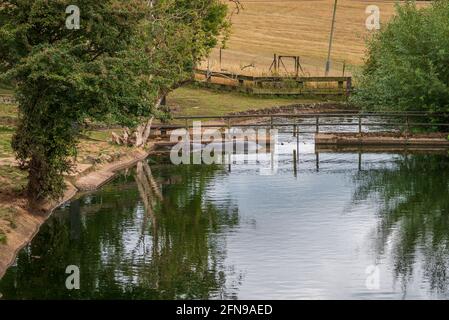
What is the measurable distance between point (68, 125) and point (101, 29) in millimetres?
3413

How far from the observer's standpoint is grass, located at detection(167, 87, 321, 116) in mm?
67312

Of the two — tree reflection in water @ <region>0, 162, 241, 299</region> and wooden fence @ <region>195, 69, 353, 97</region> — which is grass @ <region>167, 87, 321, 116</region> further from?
tree reflection in water @ <region>0, 162, 241, 299</region>

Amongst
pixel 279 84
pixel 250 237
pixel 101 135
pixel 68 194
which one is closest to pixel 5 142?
pixel 68 194

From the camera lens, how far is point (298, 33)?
365 ft

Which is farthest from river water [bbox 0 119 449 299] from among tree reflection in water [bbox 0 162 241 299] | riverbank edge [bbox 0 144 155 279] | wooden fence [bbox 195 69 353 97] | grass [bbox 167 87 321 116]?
wooden fence [bbox 195 69 353 97]

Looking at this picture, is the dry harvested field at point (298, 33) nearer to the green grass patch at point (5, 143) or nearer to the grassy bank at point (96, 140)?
the grassy bank at point (96, 140)

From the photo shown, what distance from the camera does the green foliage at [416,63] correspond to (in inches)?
2295

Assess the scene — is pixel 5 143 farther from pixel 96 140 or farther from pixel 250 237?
pixel 250 237

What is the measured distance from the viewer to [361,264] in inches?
1153

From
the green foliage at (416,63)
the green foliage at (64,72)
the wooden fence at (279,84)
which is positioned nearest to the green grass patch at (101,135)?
the green foliage at (64,72)

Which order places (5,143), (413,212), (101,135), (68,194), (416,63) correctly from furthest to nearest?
(416,63)
(101,135)
(5,143)
(68,194)
(413,212)

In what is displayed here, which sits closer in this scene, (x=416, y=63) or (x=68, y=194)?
(x=68, y=194)

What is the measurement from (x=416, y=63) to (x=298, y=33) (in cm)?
5170
